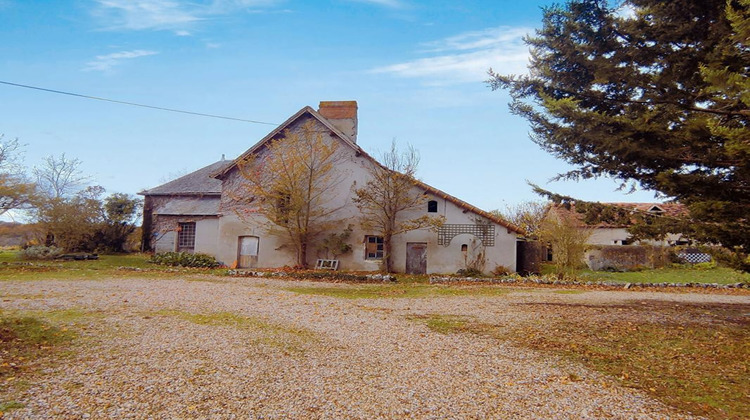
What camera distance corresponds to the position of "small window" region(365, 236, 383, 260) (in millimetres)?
22891

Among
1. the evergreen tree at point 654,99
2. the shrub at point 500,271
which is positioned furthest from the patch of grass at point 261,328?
the shrub at point 500,271

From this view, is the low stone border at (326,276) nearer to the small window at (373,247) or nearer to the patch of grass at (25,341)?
the small window at (373,247)

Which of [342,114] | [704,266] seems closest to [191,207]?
[342,114]

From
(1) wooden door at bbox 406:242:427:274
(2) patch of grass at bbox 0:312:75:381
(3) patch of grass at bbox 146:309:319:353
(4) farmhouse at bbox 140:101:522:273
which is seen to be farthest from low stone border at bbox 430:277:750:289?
(2) patch of grass at bbox 0:312:75:381

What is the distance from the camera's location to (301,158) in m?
22.4

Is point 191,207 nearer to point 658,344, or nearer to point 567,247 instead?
point 567,247

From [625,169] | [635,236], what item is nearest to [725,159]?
[625,169]

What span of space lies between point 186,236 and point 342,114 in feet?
40.6

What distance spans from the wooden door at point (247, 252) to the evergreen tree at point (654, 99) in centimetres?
1594

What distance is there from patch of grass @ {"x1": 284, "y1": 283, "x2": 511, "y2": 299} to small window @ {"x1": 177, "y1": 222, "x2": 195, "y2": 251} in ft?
49.0

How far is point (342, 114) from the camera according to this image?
25953 millimetres

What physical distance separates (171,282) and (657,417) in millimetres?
15247

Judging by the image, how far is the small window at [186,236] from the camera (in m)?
28.7

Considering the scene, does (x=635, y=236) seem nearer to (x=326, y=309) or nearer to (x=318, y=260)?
(x=326, y=309)
